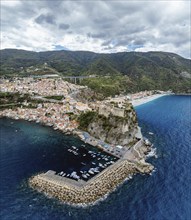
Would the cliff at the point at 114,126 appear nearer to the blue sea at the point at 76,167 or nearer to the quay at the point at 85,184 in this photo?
the blue sea at the point at 76,167

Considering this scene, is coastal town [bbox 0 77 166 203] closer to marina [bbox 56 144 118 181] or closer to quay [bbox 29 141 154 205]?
quay [bbox 29 141 154 205]

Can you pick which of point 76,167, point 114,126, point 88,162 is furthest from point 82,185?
point 114,126

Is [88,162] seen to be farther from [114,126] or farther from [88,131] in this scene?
[88,131]

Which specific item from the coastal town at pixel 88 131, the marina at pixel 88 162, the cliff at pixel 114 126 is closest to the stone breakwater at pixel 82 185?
the coastal town at pixel 88 131

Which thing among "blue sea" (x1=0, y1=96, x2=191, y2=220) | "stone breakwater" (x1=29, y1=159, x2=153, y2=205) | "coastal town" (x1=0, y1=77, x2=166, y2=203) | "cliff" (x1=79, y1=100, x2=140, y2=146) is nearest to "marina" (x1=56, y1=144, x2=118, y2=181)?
"coastal town" (x1=0, y1=77, x2=166, y2=203)

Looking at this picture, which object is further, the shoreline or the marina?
the marina

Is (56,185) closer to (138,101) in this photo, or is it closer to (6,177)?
(6,177)

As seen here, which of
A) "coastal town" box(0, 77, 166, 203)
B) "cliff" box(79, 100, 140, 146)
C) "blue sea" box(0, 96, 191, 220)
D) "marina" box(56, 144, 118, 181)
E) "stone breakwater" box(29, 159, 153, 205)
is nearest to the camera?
"blue sea" box(0, 96, 191, 220)

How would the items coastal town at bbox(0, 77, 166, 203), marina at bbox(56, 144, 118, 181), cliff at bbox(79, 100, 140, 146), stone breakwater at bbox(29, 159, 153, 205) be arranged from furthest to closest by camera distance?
cliff at bbox(79, 100, 140, 146) → marina at bbox(56, 144, 118, 181) → coastal town at bbox(0, 77, 166, 203) → stone breakwater at bbox(29, 159, 153, 205)
